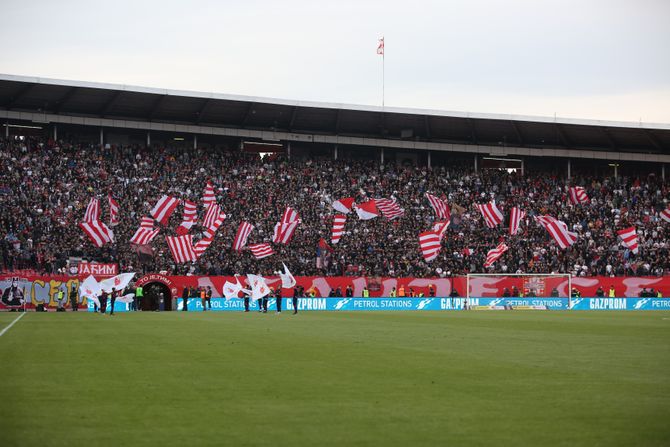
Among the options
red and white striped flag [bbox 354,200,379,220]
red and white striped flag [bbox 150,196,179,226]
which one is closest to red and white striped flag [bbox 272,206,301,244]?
red and white striped flag [bbox 354,200,379,220]

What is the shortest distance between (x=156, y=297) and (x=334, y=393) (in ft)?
151

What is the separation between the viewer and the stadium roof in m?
69.6

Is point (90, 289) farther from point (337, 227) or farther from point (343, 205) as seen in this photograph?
point (343, 205)

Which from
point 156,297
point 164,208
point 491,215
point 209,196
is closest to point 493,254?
point 491,215

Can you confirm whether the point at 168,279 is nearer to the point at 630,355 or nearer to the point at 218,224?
the point at 218,224

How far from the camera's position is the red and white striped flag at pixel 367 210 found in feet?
223

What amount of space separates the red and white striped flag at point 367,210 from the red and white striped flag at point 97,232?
1953 centimetres

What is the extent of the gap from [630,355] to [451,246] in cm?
4974

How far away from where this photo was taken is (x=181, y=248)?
188 feet

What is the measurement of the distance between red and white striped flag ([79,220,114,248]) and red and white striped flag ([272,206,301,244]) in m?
12.2

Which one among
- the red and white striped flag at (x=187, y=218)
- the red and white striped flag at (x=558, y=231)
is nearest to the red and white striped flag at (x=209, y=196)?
the red and white striped flag at (x=187, y=218)

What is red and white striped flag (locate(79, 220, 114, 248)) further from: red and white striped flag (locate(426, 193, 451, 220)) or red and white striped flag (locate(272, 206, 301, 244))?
red and white striped flag (locate(426, 193, 451, 220))

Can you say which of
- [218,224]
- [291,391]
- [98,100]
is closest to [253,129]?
[98,100]

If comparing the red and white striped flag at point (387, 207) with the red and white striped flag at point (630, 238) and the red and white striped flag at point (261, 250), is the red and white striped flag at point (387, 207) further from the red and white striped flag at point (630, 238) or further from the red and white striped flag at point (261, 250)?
the red and white striped flag at point (630, 238)
